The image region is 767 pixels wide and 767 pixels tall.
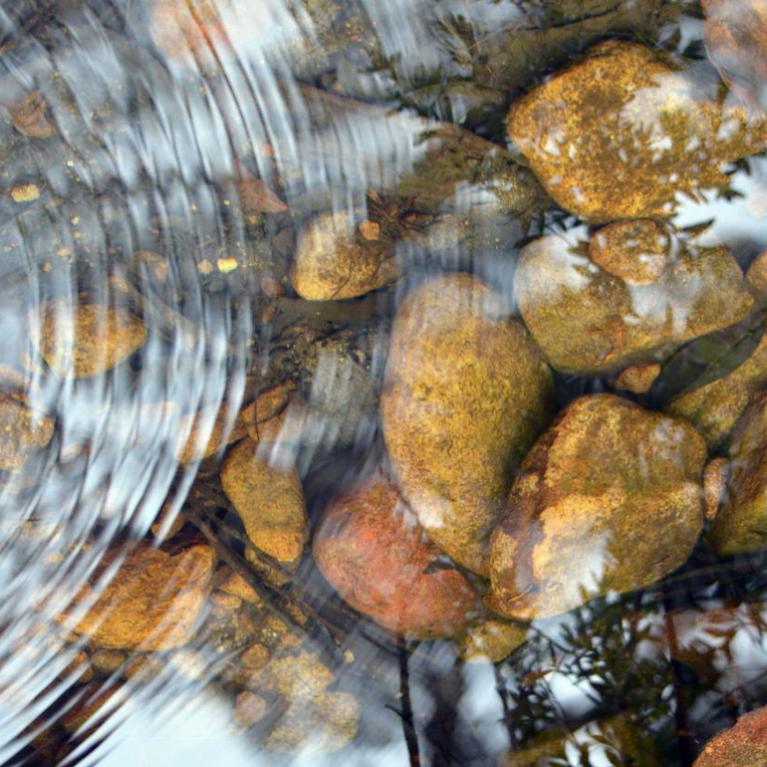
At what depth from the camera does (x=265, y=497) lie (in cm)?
318

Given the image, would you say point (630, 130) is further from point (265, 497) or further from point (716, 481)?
point (265, 497)

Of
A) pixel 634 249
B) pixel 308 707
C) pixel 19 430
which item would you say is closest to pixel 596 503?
pixel 634 249

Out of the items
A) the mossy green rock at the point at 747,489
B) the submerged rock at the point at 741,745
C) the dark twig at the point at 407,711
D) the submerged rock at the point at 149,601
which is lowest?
the submerged rock at the point at 741,745

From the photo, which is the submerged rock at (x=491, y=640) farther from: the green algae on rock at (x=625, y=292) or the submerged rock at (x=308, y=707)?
the green algae on rock at (x=625, y=292)

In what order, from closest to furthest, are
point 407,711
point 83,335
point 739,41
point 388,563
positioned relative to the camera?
point 739,41
point 83,335
point 388,563
point 407,711

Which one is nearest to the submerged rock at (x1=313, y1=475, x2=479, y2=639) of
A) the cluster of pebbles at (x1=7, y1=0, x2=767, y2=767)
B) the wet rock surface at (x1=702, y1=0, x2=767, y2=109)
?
the cluster of pebbles at (x1=7, y1=0, x2=767, y2=767)

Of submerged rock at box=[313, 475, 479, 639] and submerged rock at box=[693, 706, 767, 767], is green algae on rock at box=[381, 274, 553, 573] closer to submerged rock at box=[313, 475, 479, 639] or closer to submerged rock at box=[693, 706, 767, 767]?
submerged rock at box=[313, 475, 479, 639]

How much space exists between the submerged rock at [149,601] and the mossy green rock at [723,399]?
213 centimetres

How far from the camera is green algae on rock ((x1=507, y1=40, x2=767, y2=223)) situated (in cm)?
269

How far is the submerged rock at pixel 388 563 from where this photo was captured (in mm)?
3150

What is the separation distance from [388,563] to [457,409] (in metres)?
0.73

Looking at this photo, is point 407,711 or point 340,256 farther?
point 407,711

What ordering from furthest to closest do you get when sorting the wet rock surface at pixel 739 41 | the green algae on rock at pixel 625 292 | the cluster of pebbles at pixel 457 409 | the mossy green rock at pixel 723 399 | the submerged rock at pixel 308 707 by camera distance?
1. the submerged rock at pixel 308 707
2. the mossy green rock at pixel 723 399
3. the green algae on rock at pixel 625 292
4. the cluster of pebbles at pixel 457 409
5. the wet rock surface at pixel 739 41

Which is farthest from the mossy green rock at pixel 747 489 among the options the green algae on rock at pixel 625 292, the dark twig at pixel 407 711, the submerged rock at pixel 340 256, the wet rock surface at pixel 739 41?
the submerged rock at pixel 340 256
